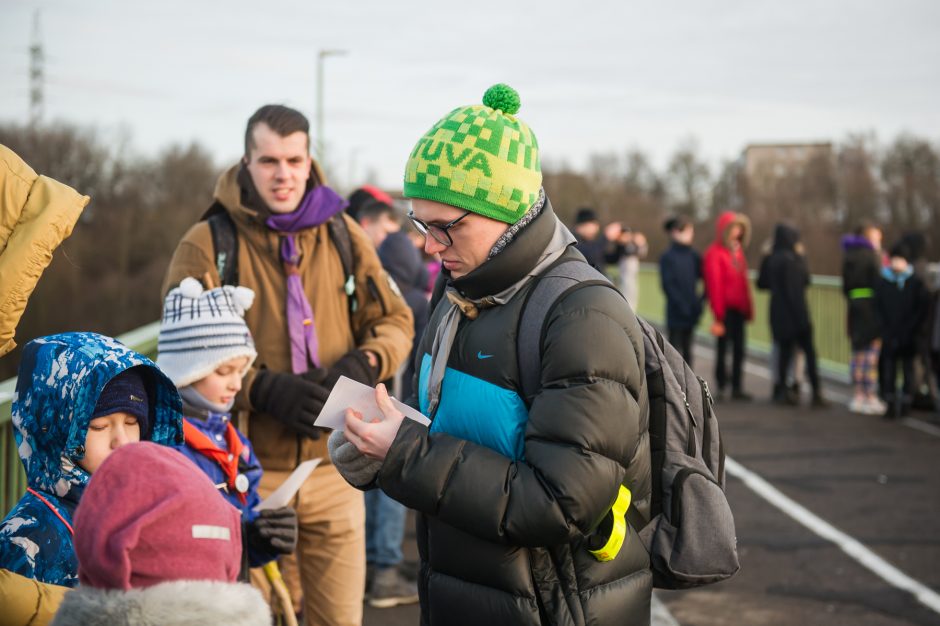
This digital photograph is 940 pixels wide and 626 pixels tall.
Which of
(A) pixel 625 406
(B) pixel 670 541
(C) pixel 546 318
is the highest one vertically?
(C) pixel 546 318

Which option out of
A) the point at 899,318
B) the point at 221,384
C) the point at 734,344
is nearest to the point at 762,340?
the point at 734,344

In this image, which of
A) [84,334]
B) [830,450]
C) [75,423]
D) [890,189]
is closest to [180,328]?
[84,334]

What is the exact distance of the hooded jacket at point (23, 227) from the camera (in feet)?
7.43

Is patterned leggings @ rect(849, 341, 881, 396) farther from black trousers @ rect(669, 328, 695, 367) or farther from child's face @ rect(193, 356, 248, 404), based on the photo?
child's face @ rect(193, 356, 248, 404)

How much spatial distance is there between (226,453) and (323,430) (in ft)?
2.32

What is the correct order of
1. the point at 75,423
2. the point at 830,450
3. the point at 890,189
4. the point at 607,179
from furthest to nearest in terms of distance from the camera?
the point at 607,179
the point at 890,189
the point at 830,450
the point at 75,423

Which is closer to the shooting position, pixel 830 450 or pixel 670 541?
pixel 670 541

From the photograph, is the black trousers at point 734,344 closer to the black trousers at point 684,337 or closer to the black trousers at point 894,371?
the black trousers at point 684,337

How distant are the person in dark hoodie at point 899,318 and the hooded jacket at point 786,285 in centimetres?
90

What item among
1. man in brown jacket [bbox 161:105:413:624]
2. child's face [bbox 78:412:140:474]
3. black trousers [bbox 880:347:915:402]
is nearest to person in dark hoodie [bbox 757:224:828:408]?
black trousers [bbox 880:347:915:402]

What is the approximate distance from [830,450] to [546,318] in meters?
7.91

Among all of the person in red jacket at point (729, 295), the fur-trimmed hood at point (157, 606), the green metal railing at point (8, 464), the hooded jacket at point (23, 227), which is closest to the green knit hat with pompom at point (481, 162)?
the hooded jacket at point (23, 227)

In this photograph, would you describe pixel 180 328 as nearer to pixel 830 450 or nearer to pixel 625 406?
pixel 625 406

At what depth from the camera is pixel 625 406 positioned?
7.61 ft
